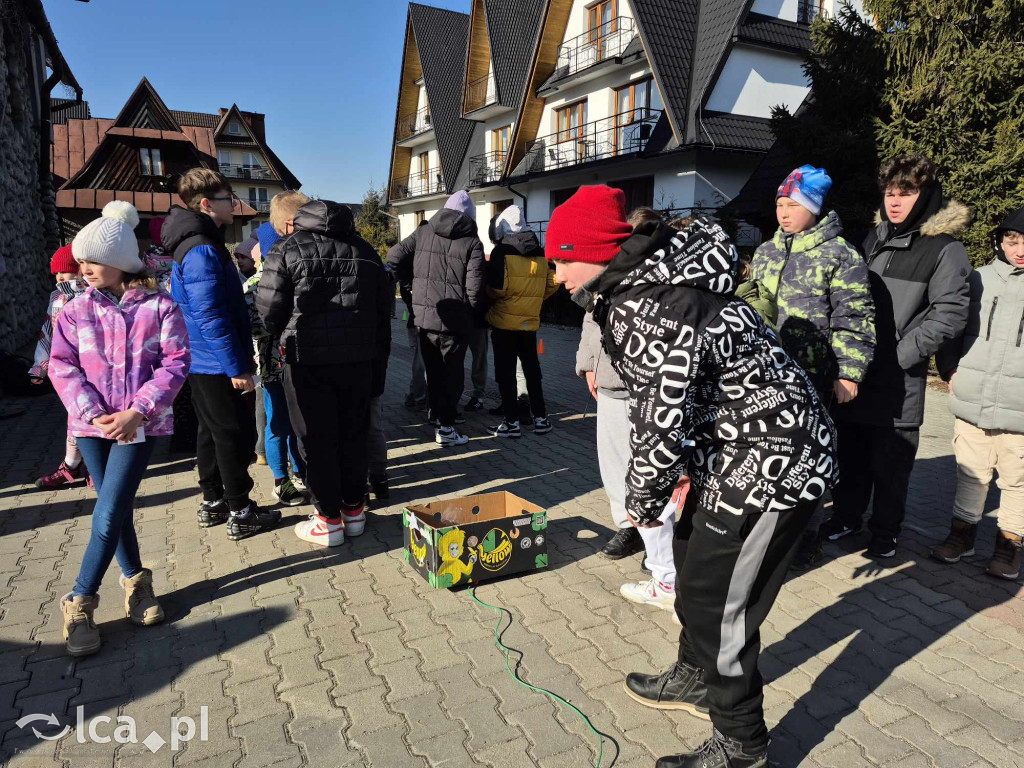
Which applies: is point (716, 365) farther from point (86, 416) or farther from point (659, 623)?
point (86, 416)

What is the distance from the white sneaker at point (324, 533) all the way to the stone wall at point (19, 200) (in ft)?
24.1

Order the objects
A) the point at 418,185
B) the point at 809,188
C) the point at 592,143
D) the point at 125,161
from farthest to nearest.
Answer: the point at 418,185
the point at 125,161
the point at 592,143
the point at 809,188

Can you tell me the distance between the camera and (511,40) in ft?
84.2

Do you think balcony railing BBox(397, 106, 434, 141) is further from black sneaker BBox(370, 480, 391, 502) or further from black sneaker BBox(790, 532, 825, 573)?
black sneaker BBox(790, 532, 825, 573)

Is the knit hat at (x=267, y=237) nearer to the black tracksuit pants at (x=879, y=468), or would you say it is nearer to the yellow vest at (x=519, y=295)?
the yellow vest at (x=519, y=295)

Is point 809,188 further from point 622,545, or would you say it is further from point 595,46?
point 595,46

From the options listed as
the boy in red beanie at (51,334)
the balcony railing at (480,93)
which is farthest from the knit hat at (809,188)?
the balcony railing at (480,93)

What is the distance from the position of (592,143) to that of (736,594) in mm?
19598

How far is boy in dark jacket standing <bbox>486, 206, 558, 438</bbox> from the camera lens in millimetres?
6379

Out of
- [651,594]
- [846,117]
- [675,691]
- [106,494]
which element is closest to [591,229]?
[675,691]

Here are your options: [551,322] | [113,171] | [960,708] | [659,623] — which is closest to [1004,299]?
[960,708]

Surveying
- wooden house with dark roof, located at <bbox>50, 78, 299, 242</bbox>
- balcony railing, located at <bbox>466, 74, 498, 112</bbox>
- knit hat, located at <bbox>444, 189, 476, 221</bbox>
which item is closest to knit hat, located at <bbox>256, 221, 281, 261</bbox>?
knit hat, located at <bbox>444, 189, 476, 221</bbox>

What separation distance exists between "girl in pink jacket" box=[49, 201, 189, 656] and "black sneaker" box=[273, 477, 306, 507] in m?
1.69

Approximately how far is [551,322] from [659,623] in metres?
15.8
